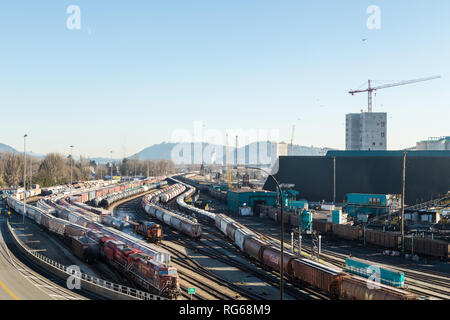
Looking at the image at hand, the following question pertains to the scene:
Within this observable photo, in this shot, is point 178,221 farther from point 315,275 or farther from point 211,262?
point 315,275

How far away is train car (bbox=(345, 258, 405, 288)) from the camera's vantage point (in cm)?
2700

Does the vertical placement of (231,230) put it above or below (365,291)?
below

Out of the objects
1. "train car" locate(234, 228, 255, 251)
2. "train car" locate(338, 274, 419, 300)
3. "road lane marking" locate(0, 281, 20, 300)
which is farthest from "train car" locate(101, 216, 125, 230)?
"train car" locate(338, 274, 419, 300)

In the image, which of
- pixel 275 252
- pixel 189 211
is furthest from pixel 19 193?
pixel 275 252

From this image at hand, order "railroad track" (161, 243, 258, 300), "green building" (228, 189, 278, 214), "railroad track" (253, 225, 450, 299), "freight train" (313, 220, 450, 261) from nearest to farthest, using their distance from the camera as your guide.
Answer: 1. "railroad track" (161, 243, 258, 300)
2. "railroad track" (253, 225, 450, 299)
3. "freight train" (313, 220, 450, 261)
4. "green building" (228, 189, 278, 214)

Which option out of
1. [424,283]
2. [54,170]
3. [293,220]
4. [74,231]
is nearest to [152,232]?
[74,231]

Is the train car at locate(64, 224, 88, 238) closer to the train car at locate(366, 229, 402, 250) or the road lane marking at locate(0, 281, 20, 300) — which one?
the road lane marking at locate(0, 281, 20, 300)

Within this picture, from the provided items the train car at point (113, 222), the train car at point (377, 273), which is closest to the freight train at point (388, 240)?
the train car at point (377, 273)

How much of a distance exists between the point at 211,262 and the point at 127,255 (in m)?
9.55

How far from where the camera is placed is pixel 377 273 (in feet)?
92.7

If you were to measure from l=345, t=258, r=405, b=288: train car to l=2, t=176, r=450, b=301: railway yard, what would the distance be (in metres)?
0.35

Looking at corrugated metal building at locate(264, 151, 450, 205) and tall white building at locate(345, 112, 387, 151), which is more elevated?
tall white building at locate(345, 112, 387, 151)

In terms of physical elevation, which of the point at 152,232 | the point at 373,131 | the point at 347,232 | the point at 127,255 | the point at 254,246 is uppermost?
the point at 373,131
